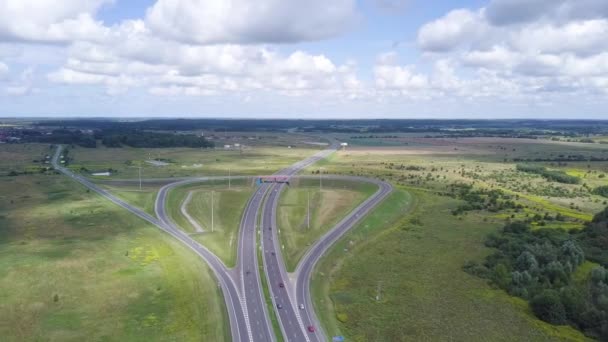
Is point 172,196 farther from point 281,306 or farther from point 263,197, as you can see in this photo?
point 281,306

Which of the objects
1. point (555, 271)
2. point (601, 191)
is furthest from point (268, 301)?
point (601, 191)

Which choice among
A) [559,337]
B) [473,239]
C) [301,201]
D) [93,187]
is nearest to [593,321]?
[559,337]

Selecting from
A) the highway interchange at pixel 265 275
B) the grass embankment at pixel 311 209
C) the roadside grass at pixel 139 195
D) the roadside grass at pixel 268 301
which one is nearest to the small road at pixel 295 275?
the highway interchange at pixel 265 275

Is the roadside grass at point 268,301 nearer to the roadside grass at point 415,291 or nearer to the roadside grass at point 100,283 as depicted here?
the roadside grass at point 100,283

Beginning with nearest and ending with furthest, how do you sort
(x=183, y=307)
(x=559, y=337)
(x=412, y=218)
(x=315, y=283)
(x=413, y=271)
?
(x=559, y=337) → (x=183, y=307) → (x=315, y=283) → (x=413, y=271) → (x=412, y=218)

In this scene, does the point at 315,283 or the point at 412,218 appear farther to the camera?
the point at 412,218

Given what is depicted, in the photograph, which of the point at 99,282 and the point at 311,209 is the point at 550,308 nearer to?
the point at 311,209

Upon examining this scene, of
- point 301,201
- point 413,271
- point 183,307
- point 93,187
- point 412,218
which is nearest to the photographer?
point 183,307

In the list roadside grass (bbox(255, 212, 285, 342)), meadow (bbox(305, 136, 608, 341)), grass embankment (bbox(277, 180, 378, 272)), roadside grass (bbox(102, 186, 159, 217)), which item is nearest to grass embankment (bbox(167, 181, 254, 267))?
roadside grass (bbox(255, 212, 285, 342))
